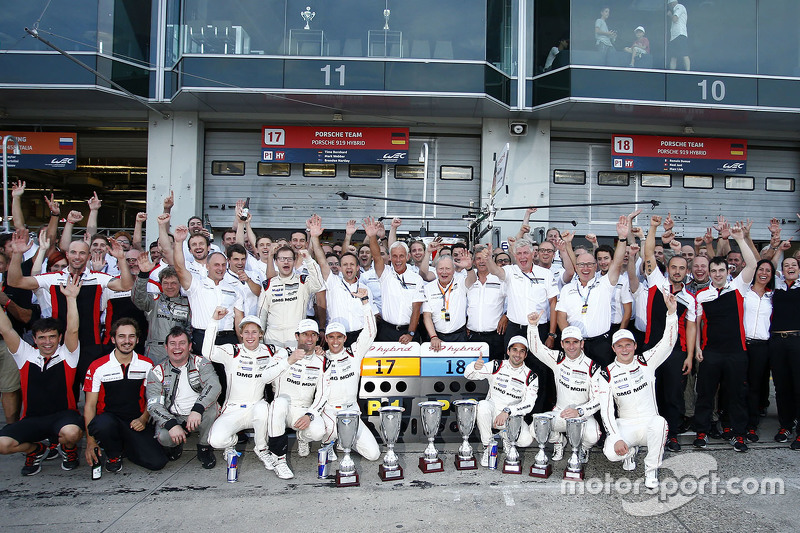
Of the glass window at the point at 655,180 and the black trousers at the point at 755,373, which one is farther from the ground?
the glass window at the point at 655,180

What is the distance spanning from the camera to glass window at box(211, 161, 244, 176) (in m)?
16.1

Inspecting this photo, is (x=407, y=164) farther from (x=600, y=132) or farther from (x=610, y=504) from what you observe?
(x=610, y=504)

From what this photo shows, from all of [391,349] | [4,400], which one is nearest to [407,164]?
[391,349]

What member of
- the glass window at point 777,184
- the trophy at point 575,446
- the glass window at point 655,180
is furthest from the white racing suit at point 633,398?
the glass window at point 777,184

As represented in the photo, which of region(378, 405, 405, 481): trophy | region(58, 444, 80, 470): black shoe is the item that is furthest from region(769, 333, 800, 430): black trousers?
region(58, 444, 80, 470): black shoe

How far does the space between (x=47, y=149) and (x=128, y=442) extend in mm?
13995

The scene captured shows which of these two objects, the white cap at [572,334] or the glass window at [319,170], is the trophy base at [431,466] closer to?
the white cap at [572,334]

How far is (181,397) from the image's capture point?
563cm

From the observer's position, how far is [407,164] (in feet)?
52.6

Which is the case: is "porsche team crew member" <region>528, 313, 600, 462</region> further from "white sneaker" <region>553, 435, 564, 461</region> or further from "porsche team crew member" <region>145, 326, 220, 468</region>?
"porsche team crew member" <region>145, 326, 220, 468</region>

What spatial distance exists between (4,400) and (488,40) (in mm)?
12610

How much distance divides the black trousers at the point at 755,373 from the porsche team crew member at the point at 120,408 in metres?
6.04

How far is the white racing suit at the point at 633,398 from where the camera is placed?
516 cm

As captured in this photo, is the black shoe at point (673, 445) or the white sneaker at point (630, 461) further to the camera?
the black shoe at point (673, 445)
